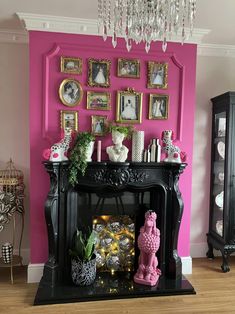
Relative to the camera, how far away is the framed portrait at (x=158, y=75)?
3029 millimetres

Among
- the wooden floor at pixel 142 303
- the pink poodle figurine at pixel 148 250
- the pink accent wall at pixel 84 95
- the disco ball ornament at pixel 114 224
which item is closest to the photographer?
the wooden floor at pixel 142 303

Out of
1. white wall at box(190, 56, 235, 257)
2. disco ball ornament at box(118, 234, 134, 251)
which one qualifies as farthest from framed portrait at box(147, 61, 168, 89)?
disco ball ornament at box(118, 234, 134, 251)

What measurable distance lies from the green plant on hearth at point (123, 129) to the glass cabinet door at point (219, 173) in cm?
114

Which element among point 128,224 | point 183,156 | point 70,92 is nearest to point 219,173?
point 183,156

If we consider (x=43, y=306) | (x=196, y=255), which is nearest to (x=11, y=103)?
(x=43, y=306)

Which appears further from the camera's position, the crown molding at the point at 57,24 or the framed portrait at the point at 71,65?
the framed portrait at the point at 71,65

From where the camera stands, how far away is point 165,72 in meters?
3.05

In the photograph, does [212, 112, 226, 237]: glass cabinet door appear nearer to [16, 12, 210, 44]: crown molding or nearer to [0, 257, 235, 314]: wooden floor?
[0, 257, 235, 314]: wooden floor

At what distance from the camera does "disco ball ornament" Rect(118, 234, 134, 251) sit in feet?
10.1

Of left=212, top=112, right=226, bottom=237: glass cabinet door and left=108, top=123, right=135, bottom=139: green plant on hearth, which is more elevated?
left=108, top=123, right=135, bottom=139: green plant on hearth

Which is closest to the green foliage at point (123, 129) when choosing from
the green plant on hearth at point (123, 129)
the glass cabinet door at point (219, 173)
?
the green plant on hearth at point (123, 129)

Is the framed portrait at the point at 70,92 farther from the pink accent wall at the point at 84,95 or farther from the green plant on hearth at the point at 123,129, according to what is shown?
the green plant on hearth at the point at 123,129

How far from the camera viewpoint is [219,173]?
3.38m

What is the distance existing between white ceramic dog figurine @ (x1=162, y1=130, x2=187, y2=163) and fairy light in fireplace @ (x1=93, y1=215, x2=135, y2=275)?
2.66 feet
